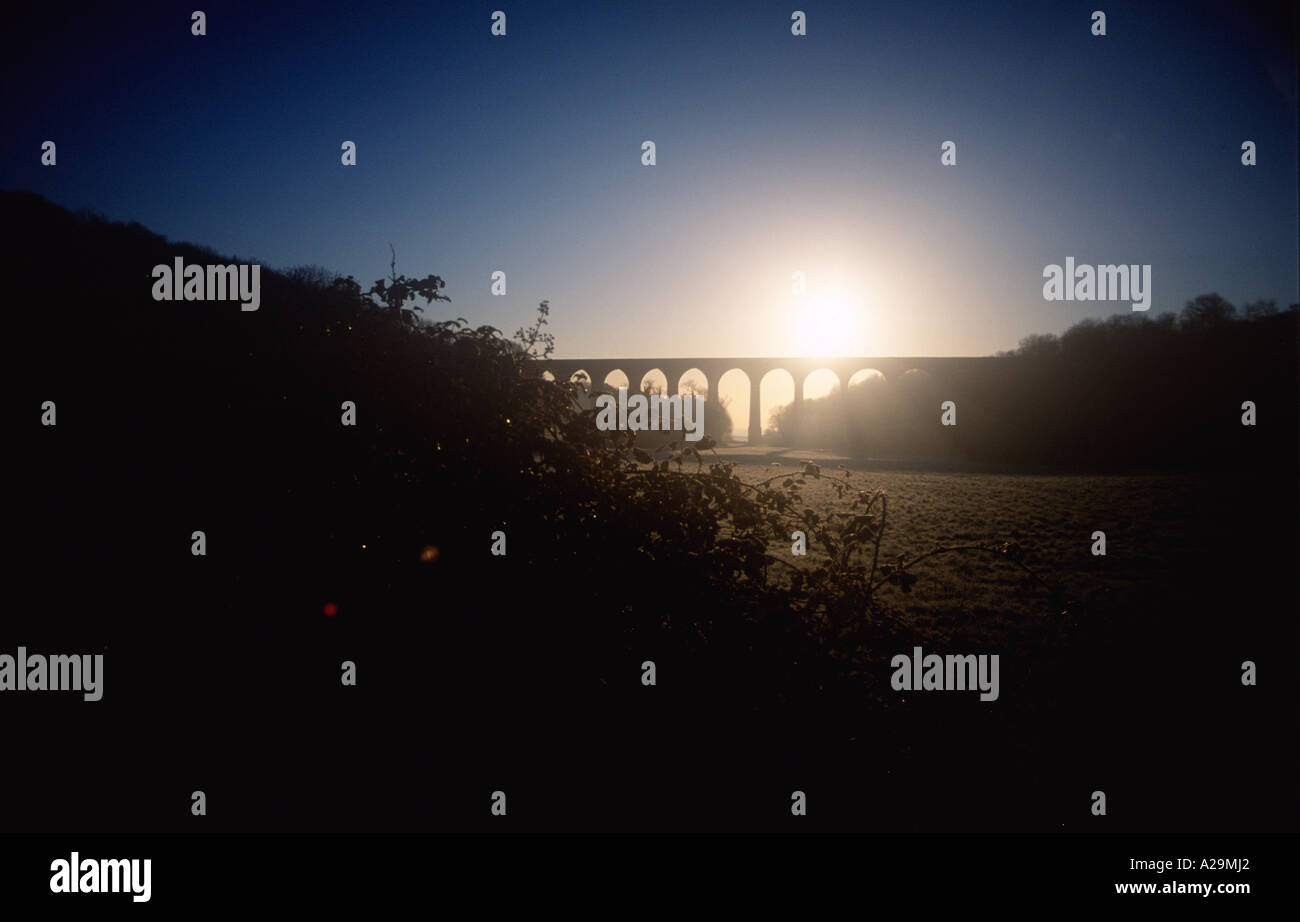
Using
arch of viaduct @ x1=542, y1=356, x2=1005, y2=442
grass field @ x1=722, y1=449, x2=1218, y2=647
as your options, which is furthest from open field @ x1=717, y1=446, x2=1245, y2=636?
arch of viaduct @ x1=542, y1=356, x2=1005, y2=442

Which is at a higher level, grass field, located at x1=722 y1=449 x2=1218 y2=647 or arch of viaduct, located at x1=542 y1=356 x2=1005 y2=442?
arch of viaduct, located at x1=542 y1=356 x2=1005 y2=442

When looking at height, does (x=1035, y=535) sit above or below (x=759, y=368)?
below

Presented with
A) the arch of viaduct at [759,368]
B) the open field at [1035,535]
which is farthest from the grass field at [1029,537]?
the arch of viaduct at [759,368]

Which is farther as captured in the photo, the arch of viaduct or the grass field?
the arch of viaduct

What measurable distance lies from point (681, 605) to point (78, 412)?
3.24 metres

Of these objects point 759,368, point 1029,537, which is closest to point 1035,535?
point 1029,537

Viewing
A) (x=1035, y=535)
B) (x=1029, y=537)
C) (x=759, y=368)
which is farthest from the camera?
(x=759, y=368)

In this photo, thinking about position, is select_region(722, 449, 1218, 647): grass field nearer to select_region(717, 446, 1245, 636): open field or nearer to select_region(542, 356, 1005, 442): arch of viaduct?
select_region(717, 446, 1245, 636): open field

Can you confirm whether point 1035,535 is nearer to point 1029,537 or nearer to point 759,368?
point 1029,537

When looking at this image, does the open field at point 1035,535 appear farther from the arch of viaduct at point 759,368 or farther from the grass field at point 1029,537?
the arch of viaduct at point 759,368

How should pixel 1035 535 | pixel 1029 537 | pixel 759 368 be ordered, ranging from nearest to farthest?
1. pixel 1029 537
2. pixel 1035 535
3. pixel 759 368

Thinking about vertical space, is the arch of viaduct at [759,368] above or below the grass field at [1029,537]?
above

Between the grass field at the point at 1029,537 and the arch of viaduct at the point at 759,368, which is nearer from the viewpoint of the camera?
the grass field at the point at 1029,537
